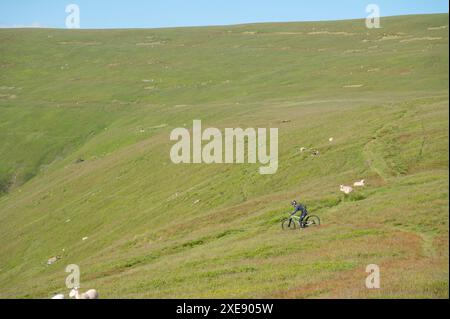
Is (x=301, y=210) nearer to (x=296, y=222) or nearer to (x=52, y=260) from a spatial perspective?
(x=296, y=222)

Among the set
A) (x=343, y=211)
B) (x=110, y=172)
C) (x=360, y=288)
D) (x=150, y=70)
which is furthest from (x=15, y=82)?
(x=360, y=288)

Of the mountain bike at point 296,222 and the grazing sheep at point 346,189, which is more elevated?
the grazing sheep at point 346,189

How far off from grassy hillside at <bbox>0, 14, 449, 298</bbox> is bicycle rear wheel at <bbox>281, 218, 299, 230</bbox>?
1.11m

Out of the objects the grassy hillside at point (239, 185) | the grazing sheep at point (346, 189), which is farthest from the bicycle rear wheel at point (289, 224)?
the grazing sheep at point (346, 189)

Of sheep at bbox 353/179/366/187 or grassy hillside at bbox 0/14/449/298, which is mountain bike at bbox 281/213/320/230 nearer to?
grassy hillside at bbox 0/14/449/298

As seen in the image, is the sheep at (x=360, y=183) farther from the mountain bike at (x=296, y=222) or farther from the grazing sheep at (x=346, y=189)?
the mountain bike at (x=296, y=222)

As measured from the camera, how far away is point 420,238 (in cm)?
2859

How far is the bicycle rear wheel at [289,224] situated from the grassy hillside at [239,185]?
111 centimetres

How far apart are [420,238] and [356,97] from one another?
6039 centimetres

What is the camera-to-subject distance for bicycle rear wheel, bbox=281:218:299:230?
36.2 meters

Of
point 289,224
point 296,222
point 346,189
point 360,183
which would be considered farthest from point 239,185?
point 296,222

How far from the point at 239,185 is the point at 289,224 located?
1777 cm

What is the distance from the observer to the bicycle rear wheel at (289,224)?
3622 cm
